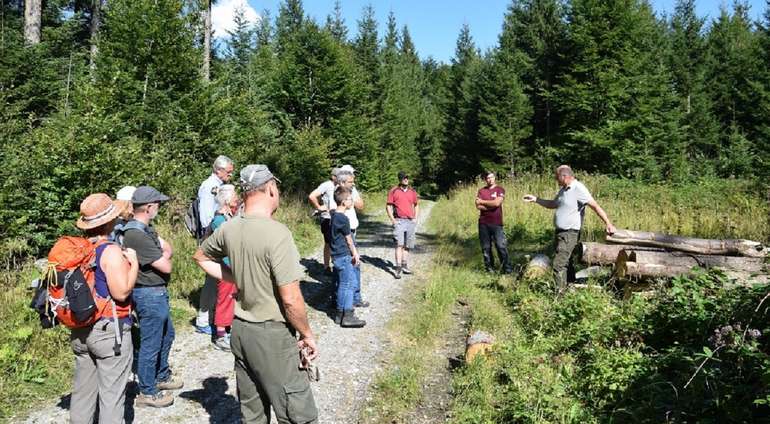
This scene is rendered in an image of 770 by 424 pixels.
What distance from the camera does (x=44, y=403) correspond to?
14.7 ft

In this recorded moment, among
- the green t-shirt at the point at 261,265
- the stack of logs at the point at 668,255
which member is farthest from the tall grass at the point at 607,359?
the green t-shirt at the point at 261,265

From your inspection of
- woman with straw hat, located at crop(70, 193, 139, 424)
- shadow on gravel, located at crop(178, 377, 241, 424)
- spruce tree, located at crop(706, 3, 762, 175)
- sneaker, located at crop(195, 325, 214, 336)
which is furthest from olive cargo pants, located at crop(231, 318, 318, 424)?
spruce tree, located at crop(706, 3, 762, 175)

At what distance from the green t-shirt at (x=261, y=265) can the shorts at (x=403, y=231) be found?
659cm

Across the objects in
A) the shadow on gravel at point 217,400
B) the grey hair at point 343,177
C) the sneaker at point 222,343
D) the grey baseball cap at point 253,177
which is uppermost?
the grey hair at point 343,177

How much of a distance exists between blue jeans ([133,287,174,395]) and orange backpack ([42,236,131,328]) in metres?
1.08

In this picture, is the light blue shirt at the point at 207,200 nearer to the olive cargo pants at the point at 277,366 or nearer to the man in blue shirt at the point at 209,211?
the man in blue shirt at the point at 209,211

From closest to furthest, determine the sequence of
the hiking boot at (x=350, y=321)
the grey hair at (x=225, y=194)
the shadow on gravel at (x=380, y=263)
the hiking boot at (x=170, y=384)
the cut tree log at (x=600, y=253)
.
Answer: the hiking boot at (x=170, y=384)
the grey hair at (x=225, y=194)
the hiking boot at (x=350, y=321)
the cut tree log at (x=600, y=253)
the shadow on gravel at (x=380, y=263)

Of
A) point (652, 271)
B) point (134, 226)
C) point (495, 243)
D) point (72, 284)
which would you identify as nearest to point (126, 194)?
point (134, 226)

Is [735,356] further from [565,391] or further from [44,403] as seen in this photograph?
[44,403]

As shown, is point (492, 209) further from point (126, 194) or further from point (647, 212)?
point (126, 194)

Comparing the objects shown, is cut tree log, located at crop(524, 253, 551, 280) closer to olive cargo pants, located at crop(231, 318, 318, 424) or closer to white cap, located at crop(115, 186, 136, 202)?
olive cargo pants, located at crop(231, 318, 318, 424)

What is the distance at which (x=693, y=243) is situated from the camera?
7504 millimetres

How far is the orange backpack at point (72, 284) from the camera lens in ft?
10.4

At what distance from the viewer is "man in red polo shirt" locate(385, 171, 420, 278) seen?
9.56m
